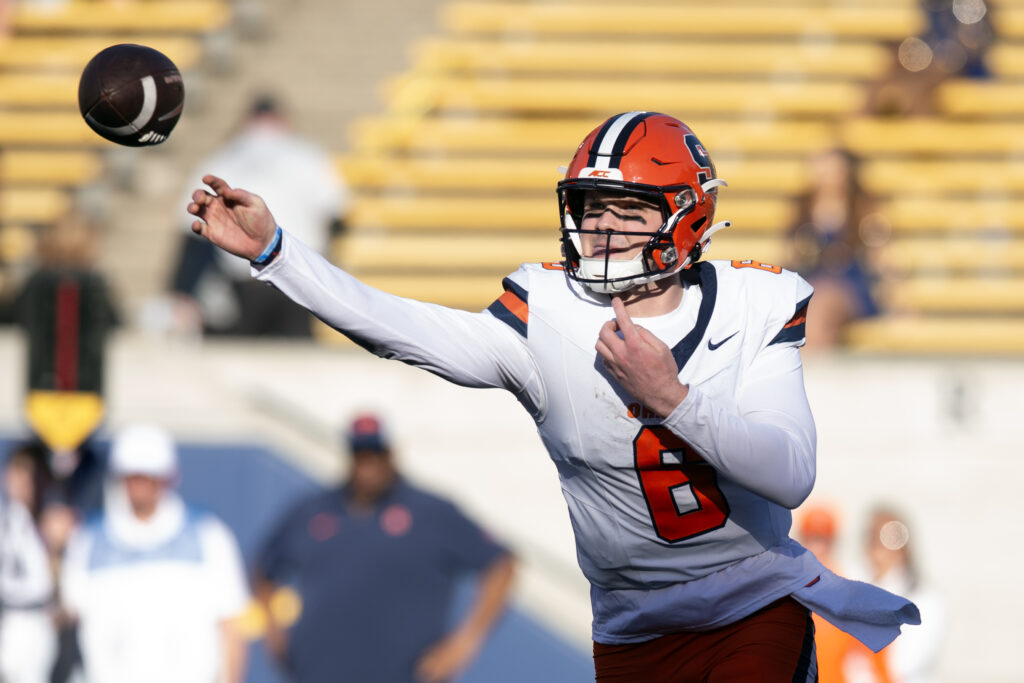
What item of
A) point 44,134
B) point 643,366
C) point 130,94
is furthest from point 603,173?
point 44,134

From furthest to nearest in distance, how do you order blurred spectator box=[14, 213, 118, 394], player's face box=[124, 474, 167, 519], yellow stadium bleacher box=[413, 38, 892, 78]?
yellow stadium bleacher box=[413, 38, 892, 78], blurred spectator box=[14, 213, 118, 394], player's face box=[124, 474, 167, 519]

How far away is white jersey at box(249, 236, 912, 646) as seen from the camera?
342 centimetres

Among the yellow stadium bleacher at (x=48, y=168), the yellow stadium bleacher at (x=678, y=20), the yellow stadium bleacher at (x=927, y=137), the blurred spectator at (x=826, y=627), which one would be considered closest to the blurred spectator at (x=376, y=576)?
the blurred spectator at (x=826, y=627)

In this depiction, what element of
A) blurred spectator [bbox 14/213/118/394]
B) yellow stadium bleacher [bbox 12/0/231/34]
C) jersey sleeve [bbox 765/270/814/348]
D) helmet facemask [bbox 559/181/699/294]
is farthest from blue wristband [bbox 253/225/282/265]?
yellow stadium bleacher [bbox 12/0/231/34]

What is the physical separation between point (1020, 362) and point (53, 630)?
4948 mm

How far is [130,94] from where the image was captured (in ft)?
11.2

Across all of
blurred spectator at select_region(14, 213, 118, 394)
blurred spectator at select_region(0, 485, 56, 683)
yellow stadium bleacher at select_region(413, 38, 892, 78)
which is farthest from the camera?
yellow stadium bleacher at select_region(413, 38, 892, 78)

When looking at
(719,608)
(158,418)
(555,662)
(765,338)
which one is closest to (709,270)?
(765,338)

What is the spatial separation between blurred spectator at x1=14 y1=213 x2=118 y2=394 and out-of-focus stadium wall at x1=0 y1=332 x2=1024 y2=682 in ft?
0.72

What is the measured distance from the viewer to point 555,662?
26.3ft

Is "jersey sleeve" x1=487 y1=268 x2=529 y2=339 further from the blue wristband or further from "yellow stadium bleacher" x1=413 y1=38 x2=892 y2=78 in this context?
"yellow stadium bleacher" x1=413 y1=38 x2=892 y2=78

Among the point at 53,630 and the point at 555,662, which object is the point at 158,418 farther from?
the point at 555,662

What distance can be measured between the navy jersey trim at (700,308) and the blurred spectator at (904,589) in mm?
3704

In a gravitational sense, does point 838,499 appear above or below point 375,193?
below
